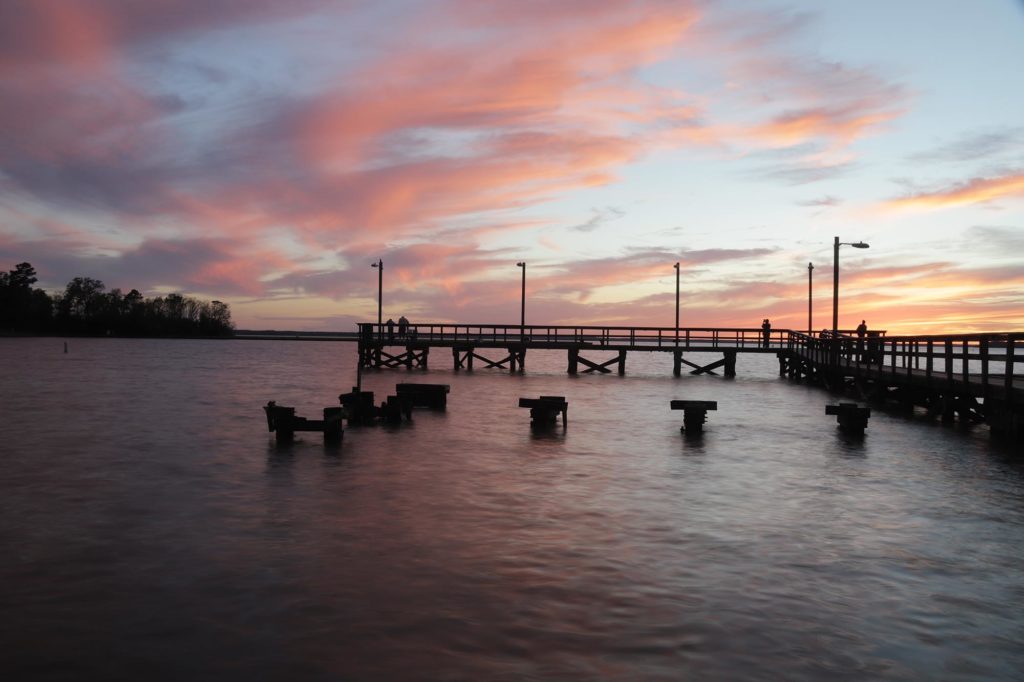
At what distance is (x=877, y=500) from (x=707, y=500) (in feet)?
8.77

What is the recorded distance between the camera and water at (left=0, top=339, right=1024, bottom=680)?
6.54 metres

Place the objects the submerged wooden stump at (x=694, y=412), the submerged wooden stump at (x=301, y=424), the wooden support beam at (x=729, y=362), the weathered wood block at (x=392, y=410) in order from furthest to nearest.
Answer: the wooden support beam at (x=729, y=362)
the weathered wood block at (x=392, y=410)
the submerged wooden stump at (x=694, y=412)
the submerged wooden stump at (x=301, y=424)

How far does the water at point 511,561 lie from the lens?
21.5 ft

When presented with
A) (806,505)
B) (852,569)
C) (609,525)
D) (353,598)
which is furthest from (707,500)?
(353,598)

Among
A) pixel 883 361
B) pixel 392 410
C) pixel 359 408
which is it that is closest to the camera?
pixel 359 408

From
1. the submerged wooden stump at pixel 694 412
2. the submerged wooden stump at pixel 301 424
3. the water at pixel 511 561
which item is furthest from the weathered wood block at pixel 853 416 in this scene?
the submerged wooden stump at pixel 301 424

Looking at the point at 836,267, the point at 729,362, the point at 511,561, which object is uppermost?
the point at 836,267

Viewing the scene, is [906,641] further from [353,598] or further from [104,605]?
[104,605]

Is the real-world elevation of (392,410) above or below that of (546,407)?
below

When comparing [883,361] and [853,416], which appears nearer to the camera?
[853,416]

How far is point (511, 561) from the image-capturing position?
30.5ft

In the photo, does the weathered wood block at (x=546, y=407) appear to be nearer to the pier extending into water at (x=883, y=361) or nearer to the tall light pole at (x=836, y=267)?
the pier extending into water at (x=883, y=361)

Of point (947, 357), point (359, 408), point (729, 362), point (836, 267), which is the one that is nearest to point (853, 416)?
point (947, 357)

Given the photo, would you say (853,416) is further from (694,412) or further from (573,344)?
(573,344)
